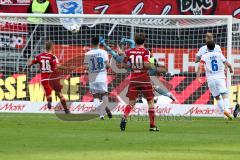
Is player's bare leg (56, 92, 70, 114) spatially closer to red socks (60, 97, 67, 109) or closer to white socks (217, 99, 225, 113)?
red socks (60, 97, 67, 109)

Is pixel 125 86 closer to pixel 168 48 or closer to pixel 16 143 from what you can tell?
pixel 168 48

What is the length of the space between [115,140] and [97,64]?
25.0 ft

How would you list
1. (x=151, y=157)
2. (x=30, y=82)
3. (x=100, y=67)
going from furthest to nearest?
(x=30, y=82) → (x=100, y=67) → (x=151, y=157)

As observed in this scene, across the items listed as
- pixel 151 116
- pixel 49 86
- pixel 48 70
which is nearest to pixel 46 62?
pixel 48 70

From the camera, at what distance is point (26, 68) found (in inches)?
1037

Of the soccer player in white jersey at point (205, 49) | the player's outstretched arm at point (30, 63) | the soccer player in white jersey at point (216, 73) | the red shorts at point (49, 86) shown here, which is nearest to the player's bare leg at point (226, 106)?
the soccer player in white jersey at point (216, 73)

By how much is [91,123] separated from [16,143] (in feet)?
20.5

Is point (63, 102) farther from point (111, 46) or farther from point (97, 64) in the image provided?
point (111, 46)

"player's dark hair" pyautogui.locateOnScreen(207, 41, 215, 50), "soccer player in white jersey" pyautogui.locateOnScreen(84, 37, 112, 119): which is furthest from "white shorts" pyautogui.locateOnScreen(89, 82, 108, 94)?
"player's dark hair" pyautogui.locateOnScreen(207, 41, 215, 50)

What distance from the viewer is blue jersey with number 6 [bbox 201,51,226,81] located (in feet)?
77.4

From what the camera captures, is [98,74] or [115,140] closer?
[115,140]

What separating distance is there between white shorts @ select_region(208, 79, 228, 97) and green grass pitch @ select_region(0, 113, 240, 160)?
817 millimetres

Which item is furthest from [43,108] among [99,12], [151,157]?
[151,157]

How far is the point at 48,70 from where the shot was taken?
25234 mm
